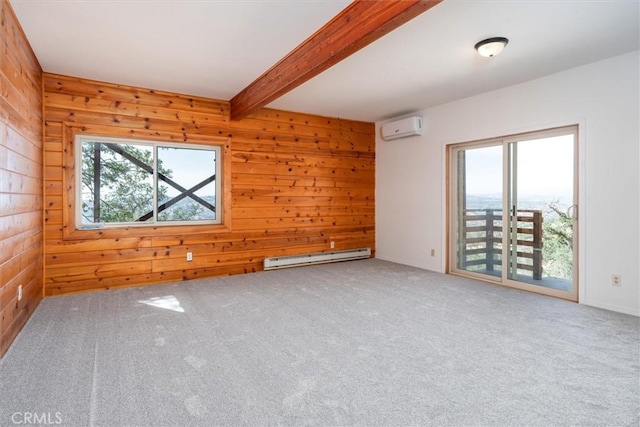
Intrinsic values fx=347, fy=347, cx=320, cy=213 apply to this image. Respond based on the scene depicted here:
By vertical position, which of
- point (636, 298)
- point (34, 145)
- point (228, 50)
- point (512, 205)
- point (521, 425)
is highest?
point (228, 50)

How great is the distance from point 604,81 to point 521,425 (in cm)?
338

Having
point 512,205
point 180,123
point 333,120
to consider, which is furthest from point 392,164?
point 180,123

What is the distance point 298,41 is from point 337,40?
0.52 m

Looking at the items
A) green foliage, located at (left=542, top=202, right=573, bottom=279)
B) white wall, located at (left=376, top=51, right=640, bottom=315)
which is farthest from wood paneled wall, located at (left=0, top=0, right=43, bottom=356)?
green foliage, located at (left=542, top=202, right=573, bottom=279)

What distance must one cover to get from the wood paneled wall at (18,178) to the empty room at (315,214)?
0.03 metres

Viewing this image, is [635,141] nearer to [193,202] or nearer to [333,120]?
[333,120]

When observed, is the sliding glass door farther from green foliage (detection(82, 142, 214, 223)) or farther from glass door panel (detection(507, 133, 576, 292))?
green foliage (detection(82, 142, 214, 223))

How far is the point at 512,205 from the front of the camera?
424 centimetres

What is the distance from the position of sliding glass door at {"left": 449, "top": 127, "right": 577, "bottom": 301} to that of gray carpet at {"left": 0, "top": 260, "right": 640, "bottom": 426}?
0.47 m

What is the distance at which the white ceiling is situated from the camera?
2.47 meters

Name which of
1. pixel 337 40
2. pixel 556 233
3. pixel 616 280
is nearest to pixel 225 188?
pixel 337 40

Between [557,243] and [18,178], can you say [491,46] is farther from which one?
[18,178]

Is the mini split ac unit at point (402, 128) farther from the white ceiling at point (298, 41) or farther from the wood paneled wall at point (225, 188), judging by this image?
the white ceiling at point (298, 41)

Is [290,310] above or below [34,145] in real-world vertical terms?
below
